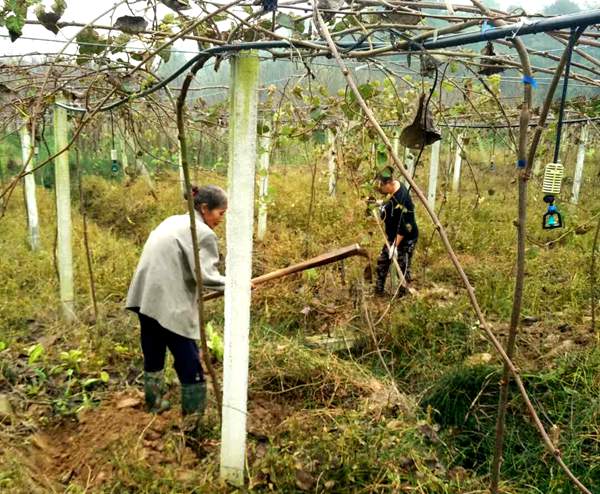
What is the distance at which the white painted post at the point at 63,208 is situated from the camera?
169 inches

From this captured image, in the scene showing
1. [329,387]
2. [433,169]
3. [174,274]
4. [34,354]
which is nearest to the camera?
[174,274]

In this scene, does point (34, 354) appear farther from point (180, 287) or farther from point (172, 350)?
point (180, 287)

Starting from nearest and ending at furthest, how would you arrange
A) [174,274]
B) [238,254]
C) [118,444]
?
[238,254] < [118,444] < [174,274]

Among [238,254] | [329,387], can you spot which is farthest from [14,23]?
[329,387]

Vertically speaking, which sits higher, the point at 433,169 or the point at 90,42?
the point at 90,42

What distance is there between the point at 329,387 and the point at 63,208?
2785mm

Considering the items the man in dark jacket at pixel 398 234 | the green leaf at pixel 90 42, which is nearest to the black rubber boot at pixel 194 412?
the green leaf at pixel 90 42

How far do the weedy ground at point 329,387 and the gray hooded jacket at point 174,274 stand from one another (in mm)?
654

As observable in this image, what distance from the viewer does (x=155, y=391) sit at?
3135mm

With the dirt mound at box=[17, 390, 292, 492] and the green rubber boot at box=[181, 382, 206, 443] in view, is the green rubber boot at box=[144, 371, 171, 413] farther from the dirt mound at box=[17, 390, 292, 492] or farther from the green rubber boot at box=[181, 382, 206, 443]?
the green rubber boot at box=[181, 382, 206, 443]

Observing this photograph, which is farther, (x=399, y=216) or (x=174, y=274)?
(x=399, y=216)

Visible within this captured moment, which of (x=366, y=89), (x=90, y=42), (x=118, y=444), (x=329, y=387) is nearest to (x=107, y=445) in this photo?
(x=118, y=444)

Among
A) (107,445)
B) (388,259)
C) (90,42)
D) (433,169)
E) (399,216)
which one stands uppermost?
(90,42)

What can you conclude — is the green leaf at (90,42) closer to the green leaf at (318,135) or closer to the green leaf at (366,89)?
the green leaf at (366,89)
